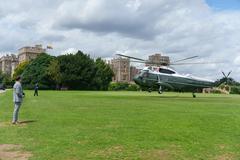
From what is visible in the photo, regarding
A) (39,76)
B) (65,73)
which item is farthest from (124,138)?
(39,76)

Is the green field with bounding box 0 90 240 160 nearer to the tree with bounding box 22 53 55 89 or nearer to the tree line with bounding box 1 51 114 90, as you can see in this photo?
the tree line with bounding box 1 51 114 90

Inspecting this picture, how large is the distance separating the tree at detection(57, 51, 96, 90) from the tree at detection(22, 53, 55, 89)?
4.86 m

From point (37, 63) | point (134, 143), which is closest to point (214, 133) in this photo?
point (134, 143)


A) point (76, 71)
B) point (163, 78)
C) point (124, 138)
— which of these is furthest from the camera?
point (76, 71)

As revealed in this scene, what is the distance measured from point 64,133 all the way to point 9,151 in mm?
3707

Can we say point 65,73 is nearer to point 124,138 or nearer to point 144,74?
point 144,74

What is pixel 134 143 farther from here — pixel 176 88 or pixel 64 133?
pixel 176 88

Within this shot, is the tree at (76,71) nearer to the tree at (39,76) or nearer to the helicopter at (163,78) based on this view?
the tree at (39,76)

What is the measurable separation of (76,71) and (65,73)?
3.29 meters

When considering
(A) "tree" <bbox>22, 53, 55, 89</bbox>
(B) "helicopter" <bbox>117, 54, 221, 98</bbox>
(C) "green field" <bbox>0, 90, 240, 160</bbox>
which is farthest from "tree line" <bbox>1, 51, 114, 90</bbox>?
(C) "green field" <bbox>0, 90, 240, 160</bbox>

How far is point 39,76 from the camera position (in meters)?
125

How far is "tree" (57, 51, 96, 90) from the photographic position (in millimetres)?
121938

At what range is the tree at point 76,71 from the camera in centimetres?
12194

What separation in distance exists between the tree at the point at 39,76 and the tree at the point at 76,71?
15.9ft
